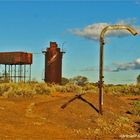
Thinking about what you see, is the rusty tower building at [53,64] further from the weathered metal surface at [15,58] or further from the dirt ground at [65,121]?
the dirt ground at [65,121]

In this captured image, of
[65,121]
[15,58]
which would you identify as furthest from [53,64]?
[65,121]

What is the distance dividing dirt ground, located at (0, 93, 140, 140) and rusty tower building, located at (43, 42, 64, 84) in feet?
91.0

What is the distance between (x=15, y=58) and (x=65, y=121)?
4232 cm

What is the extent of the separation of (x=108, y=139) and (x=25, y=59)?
148ft

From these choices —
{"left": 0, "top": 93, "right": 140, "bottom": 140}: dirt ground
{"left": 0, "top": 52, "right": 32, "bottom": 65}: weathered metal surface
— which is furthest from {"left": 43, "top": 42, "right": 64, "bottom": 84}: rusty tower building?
{"left": 0, "top": 93, "right": 140, "bottom": 140}: dirt ground

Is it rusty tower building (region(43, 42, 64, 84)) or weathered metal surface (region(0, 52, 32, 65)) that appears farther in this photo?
weathered metal surface (region(0, 52, 32, 65))

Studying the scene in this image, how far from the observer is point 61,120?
1945 centimetres

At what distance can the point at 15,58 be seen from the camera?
60969 mm

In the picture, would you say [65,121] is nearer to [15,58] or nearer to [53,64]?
[53,64]

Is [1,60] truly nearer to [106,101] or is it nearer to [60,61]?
[60,61]

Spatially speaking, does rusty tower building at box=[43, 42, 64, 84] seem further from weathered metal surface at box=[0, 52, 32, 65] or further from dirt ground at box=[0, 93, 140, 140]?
dirt ground at box=[0, 93, 140, 140]

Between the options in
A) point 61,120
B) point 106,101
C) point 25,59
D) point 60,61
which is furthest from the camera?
point 25,59

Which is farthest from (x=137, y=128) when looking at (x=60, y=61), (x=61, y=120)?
(x=60, y=61)

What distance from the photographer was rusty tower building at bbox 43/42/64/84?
52.7 metres
